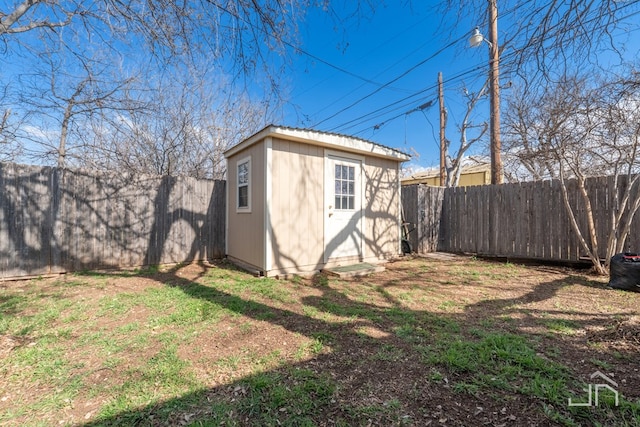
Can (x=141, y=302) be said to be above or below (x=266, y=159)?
below

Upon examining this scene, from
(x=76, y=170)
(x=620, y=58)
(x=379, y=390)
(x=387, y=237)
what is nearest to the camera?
(x=379, y=390)

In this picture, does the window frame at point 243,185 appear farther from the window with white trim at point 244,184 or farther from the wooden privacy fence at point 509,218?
the wooden privacy fence at point 509,218

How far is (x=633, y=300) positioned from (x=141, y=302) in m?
6.18

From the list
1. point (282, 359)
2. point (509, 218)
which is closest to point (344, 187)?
point (509, 218)

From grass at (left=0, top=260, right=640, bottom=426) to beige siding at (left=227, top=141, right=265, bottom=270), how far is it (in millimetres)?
1409

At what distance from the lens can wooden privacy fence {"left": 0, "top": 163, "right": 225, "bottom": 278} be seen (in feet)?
14.9

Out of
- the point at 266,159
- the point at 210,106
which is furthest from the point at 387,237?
the point at 210,106

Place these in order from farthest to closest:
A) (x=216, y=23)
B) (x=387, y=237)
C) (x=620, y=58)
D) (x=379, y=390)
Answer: (x=387, y=237) < (x=216, y=23) < (x=620, y=58) < (x=379, y=390)

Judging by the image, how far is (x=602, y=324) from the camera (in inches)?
108

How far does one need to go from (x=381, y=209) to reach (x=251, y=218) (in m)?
2.95

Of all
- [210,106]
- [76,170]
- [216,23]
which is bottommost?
[76,170]

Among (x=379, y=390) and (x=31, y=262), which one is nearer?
(x=379, y=390)

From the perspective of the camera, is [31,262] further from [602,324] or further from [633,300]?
[633,300]

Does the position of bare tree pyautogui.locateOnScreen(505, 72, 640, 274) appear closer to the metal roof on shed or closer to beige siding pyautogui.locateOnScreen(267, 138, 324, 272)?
the metal roof on shed
